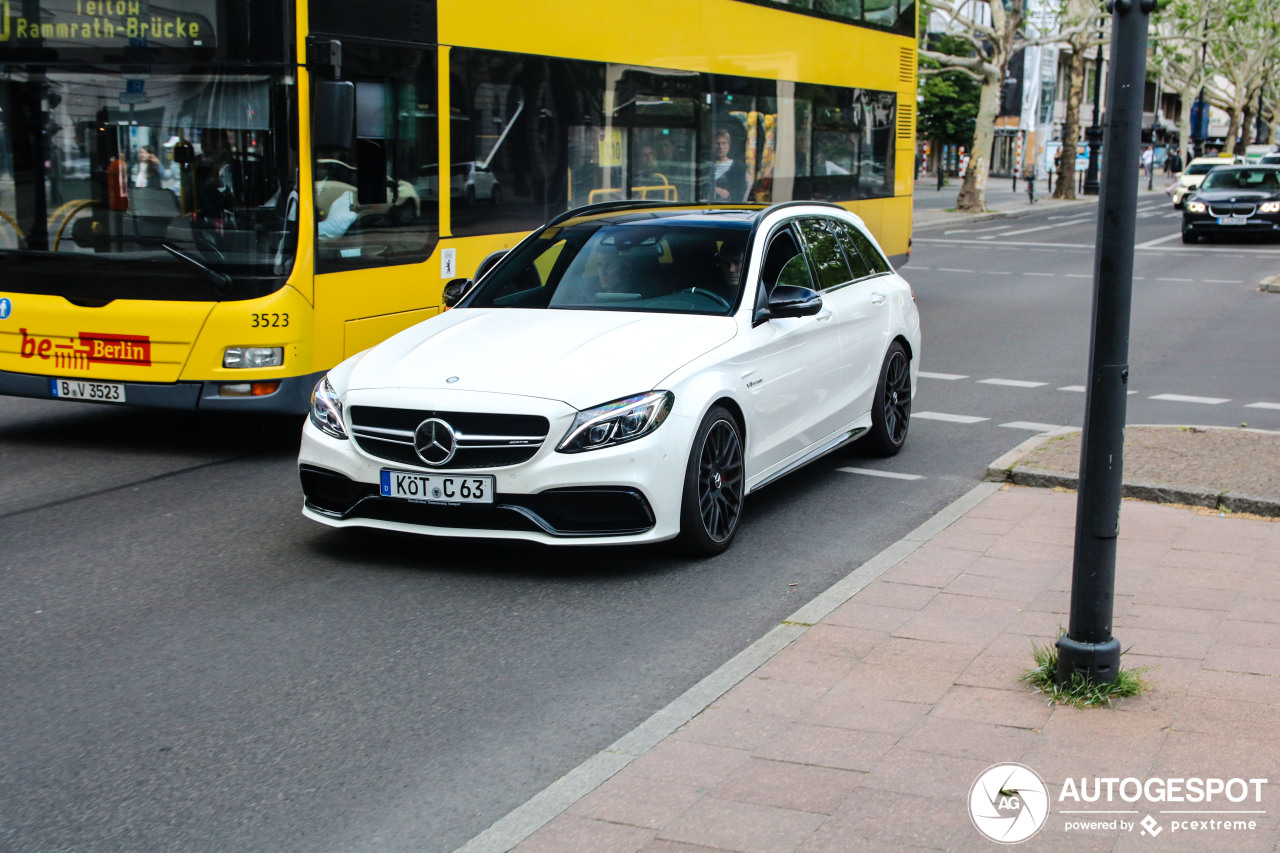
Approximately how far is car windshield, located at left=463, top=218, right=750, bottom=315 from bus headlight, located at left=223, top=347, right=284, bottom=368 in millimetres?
1510

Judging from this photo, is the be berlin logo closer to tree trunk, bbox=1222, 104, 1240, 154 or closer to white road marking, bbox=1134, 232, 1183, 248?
white road marking, bbox=1134, 232, 1183, 248

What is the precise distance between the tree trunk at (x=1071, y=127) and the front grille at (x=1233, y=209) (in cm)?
2265

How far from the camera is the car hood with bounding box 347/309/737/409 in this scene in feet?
21.0

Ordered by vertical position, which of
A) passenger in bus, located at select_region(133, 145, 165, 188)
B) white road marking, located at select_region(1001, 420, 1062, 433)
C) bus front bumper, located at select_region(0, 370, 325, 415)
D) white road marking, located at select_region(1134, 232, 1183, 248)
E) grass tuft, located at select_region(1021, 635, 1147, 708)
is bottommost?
white road marking, located at select_region(1001, 420, 1062, 433)

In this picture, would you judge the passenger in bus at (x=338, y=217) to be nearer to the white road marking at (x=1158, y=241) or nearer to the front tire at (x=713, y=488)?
the front tire at (x=713, y=488)

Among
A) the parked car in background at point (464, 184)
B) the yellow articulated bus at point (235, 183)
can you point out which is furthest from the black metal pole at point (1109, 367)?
the parked car in background at point (464, 184)

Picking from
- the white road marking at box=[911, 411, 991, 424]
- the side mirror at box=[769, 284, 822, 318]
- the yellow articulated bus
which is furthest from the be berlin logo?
the white road marking at box=[911, 411, 991, 424]

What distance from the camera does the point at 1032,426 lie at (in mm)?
10586

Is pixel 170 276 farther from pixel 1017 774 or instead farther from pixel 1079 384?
pixel 1079 384

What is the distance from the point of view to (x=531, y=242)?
8266mm

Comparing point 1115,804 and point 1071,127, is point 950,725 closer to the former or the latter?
point 1115,804

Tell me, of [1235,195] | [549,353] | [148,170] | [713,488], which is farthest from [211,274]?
[1235,195]

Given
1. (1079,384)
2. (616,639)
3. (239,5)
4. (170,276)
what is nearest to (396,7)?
(239,5)

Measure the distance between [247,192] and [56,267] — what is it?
1.36 meters
